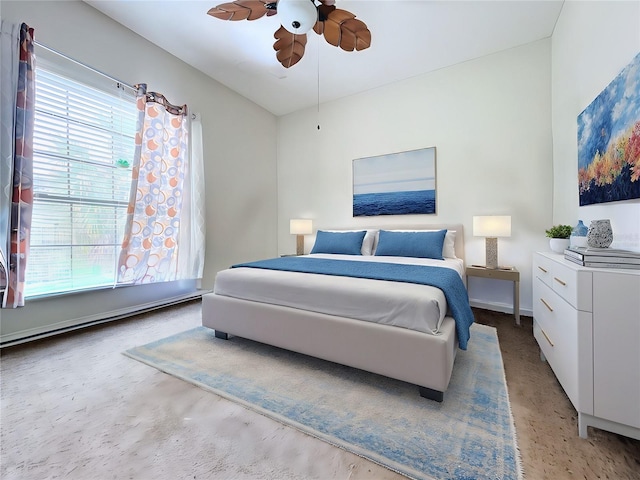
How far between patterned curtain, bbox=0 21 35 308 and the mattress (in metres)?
1.40

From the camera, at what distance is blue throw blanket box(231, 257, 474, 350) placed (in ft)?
5.22

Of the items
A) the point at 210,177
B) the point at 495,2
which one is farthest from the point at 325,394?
the point at 495,2

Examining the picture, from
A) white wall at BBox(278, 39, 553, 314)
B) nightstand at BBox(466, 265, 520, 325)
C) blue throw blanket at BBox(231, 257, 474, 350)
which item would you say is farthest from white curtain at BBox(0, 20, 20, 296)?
nightstand at BBox(466, 265, 520, 325)

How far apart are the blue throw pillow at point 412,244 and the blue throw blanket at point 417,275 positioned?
0.79 m

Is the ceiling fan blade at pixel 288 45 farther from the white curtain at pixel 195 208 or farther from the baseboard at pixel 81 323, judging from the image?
the baseboard at pixel 81 323

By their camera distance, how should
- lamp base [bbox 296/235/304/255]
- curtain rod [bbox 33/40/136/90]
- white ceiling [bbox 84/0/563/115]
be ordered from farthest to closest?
1. lamp base [bbox 296/235/304/255]
2. white ceiling [bbox 84/0/563/115]
3. curtain rod [bbox 33/40/136/90]

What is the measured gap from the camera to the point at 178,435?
1.21m

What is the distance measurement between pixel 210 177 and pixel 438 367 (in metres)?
3.36

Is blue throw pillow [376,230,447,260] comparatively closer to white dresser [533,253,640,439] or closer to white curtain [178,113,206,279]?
white dresser [533,253,640,439]

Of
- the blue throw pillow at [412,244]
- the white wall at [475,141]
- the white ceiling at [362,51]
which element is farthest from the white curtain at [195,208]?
the blue throw pillow at [412,244]

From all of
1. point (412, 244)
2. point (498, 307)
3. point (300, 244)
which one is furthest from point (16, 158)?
point (498, 307)

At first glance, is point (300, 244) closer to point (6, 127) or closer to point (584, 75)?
point (6, 127)

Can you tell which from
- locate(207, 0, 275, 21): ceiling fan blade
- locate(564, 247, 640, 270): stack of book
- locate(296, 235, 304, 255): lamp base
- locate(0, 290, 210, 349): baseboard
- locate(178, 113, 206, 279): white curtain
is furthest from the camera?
locate(296, 235, 304, 255): lamp base

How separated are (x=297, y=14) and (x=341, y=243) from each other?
2232 mm
